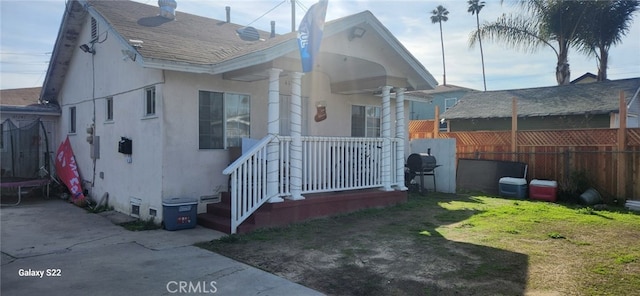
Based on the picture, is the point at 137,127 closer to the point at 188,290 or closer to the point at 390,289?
the point at 188,290

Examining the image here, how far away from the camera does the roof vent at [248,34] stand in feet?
34.8

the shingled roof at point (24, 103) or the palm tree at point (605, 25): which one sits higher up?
the palm tree at point (605, 25)

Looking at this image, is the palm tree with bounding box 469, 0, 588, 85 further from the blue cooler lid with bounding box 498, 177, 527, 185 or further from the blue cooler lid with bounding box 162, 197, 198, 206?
the blue cooler lid with bounding box 162, 197, 198, 206

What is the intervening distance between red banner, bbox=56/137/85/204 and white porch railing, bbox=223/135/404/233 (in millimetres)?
5327

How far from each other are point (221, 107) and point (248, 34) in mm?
3376

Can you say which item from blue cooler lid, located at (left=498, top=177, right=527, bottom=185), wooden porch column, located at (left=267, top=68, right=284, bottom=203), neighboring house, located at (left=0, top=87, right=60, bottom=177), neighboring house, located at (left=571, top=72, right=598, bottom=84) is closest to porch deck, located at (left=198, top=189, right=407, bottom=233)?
wooden porch column, located at (left=267, top=68, right=284, bottom=203)

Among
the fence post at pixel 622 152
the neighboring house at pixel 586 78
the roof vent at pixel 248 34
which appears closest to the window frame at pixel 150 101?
the roof vent at pixel 248 34

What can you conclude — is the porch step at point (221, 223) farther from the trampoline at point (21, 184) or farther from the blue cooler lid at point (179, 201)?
the trampoline at point (21, 184)

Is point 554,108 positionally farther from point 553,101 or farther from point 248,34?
point 248,34

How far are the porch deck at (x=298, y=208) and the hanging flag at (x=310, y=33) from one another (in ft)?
8.13

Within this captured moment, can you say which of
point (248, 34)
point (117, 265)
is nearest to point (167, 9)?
point (248, 34)

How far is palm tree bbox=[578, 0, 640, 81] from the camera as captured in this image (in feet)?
57.2

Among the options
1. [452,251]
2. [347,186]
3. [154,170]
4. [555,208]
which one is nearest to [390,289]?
[452,251]

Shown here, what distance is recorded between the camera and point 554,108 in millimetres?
17109
